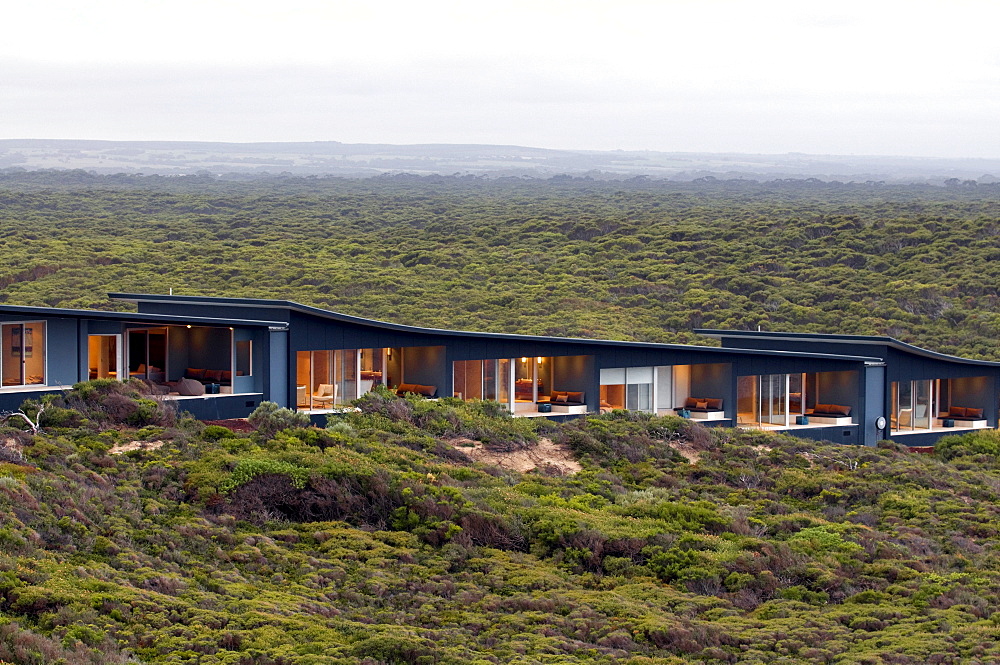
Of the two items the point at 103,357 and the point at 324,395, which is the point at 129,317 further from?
the point at 324,395

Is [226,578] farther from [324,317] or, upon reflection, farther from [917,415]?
[917,415]

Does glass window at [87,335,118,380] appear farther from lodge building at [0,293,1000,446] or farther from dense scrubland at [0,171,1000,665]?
dense scrubland at [0,171,1000,665]

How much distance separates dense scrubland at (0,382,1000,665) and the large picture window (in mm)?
2442

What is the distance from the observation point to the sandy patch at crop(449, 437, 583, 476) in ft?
92.6

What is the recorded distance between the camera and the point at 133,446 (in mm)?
24516

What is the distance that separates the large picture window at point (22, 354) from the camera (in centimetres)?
2786

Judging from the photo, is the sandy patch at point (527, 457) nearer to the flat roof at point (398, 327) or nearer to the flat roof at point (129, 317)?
the flat roof at point (398, 327)

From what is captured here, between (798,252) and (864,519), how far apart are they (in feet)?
236

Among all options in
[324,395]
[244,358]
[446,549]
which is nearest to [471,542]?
[446,549]

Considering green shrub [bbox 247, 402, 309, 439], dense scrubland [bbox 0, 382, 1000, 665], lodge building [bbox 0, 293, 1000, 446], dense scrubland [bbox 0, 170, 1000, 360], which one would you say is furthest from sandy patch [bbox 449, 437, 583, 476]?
dense scrubland [bbox 0, 170, 1000, 360]

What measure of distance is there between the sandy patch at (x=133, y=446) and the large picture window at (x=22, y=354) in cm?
469

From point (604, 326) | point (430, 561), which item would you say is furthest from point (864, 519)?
point (604, 326)

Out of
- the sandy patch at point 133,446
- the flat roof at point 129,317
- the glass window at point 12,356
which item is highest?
the flat roof at point 129,317

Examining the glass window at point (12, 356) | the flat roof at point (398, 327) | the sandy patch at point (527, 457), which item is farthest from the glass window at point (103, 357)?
the sandy patch at point (527, 457)
